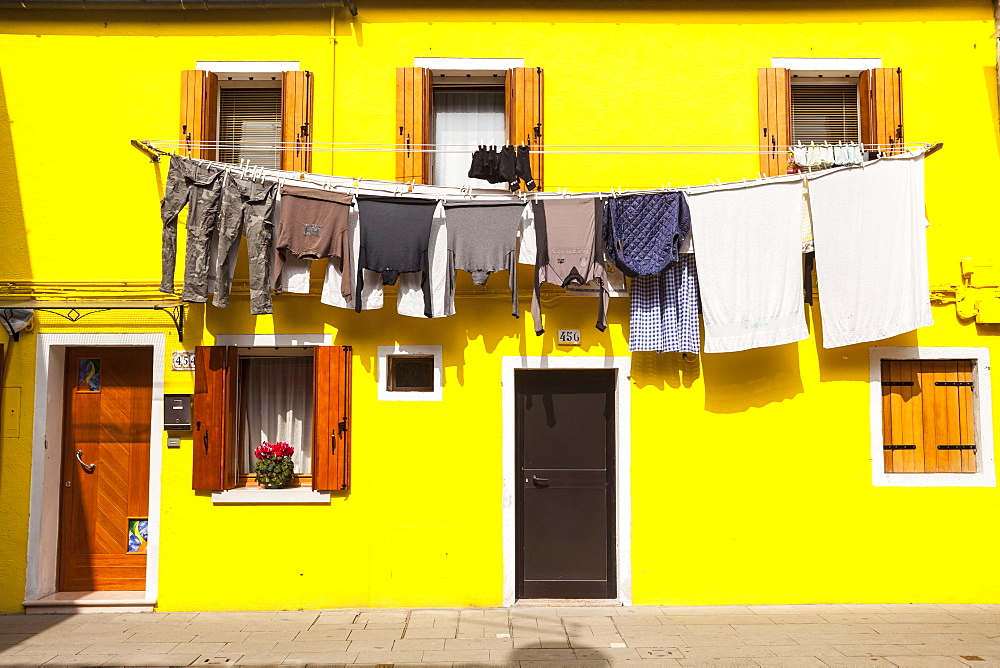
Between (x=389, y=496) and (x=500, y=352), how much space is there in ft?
5.86

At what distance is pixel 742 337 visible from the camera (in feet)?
23.5

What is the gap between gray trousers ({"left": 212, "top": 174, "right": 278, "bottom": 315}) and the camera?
710 centimetres

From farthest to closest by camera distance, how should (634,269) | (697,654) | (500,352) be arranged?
(500,352) < (634,269) < (697,654)

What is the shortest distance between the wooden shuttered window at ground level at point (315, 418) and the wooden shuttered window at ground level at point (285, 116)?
1975 mm

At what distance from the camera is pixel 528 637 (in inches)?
260

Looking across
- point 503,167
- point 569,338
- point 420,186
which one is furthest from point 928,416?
point 420,186

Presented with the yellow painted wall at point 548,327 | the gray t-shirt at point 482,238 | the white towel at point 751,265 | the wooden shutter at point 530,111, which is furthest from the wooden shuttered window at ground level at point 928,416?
the wooden shutter at point 530,111

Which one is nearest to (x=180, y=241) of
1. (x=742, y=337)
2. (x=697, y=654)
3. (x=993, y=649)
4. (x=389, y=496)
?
(x=389, y=496)

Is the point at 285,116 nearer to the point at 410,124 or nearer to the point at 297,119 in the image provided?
the point at 297,119

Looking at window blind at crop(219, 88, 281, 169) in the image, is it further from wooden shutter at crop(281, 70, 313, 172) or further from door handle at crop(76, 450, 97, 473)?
door handle at crop(76, 450, 97, 473)

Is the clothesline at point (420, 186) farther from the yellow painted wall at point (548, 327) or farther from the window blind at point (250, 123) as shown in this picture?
the window blind at point (250, 123)

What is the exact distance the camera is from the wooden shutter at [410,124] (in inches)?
301

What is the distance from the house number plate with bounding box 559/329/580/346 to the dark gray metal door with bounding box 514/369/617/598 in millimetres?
344

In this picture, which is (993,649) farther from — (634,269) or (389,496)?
(389,496)
